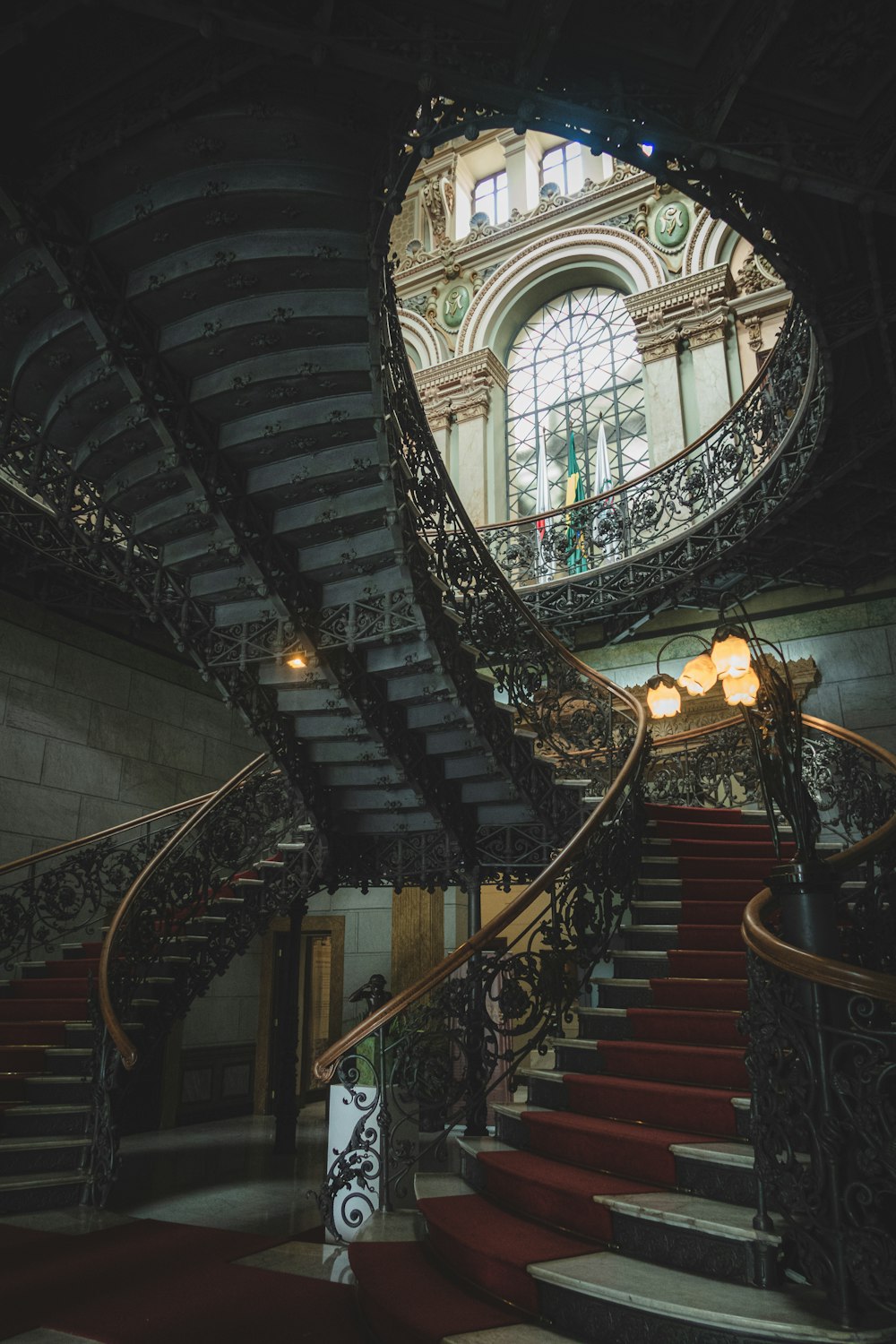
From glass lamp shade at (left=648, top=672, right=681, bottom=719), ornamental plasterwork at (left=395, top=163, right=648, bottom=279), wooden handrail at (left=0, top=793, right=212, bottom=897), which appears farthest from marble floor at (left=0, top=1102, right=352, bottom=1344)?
ornamental plasterwork at (left=395, top=163, right=648, bottom=279)

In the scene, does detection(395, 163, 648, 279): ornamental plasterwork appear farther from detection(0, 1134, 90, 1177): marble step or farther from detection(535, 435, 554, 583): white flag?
detection(0, 1134, 90, 1177): marble step

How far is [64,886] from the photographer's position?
327 inches

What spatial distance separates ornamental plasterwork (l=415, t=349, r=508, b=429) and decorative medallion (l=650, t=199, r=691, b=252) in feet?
9.11

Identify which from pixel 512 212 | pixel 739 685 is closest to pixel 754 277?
pixel 512 212

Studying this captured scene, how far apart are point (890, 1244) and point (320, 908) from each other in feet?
31.3

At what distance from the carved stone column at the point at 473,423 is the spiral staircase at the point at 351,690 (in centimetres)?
503

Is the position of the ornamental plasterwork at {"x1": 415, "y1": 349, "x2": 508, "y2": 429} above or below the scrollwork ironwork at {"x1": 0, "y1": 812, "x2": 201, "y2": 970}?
above

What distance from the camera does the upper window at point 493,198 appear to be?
14.6 metres

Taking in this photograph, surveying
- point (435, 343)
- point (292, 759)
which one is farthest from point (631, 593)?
point (435, 343)

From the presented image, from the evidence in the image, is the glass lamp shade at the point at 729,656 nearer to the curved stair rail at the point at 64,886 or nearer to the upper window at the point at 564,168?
the curved stair rail at the point at 64,886

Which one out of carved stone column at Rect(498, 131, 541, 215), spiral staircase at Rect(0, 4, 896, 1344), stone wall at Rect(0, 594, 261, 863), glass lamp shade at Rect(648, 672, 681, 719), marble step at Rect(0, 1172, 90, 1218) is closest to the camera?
spiral staircase at Rect(0, 4, 896, 1344)

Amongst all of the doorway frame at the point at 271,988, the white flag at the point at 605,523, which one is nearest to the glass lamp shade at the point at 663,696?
the white flag at the point at 605,523

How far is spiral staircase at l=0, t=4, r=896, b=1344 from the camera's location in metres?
3.29

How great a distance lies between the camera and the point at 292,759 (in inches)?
278
